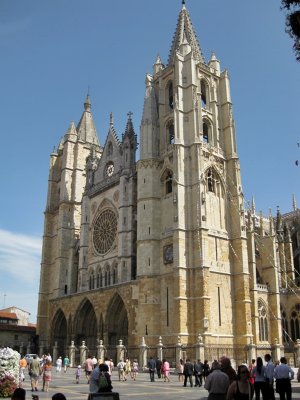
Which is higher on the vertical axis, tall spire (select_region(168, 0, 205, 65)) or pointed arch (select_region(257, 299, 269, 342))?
tall spire (select_region(168, 0, 205, 65))

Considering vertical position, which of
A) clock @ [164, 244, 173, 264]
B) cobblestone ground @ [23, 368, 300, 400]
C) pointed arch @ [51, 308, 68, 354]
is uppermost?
clock @ [164, 244, 173, 264]

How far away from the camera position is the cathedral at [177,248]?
31.4 meters

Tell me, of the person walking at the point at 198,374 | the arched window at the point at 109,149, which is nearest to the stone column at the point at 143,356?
the person walking at the point at 198,374

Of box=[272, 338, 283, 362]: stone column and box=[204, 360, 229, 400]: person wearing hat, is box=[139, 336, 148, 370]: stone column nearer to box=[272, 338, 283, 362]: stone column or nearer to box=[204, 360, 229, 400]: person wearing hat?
box=[272, 338, 283, 362]: stone column

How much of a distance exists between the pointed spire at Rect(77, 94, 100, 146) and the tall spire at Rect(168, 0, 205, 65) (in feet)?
58.1

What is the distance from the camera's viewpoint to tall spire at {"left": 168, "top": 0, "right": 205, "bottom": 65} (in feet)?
134

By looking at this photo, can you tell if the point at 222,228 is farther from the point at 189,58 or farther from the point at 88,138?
the point at 88,138

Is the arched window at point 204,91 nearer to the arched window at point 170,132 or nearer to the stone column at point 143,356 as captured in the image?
the arched window at point 170,132

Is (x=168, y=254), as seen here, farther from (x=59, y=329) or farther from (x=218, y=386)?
(x=218, y=386)

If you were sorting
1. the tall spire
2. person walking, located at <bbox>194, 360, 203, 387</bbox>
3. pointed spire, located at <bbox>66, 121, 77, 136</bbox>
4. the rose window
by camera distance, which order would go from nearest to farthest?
person walking, located at <bbox>194, 360, 203, 387</bbox>
the rose window
the tall spire
pointed spire, located at <bbox>66, 121, 77, 136</bbox>

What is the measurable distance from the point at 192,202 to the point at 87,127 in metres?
27.2

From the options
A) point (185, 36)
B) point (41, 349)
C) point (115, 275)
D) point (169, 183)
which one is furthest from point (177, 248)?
point (185, 36)

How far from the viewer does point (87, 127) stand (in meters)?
56.1

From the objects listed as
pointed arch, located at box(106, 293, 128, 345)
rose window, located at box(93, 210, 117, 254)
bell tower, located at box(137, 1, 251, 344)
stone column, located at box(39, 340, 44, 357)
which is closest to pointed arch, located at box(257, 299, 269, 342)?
bell tower, located at box(137, 1, 251, 344)
